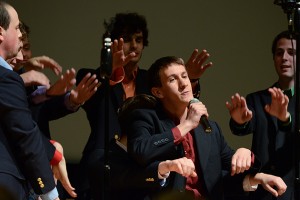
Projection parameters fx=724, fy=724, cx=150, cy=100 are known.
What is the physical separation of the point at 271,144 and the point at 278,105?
306 mm

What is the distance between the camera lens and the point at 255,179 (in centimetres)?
319

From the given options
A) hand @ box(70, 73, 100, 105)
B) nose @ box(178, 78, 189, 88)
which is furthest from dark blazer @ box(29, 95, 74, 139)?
nose @ box(178, 78, 189, 88)

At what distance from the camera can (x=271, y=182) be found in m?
3.17

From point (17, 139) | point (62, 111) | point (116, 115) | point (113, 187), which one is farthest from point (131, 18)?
point (17, 139)

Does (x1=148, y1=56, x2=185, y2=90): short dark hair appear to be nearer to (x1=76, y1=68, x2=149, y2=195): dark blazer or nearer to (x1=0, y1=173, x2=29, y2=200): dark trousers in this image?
(x1=76, y1=68, x2=149, y2=195): dark blazer

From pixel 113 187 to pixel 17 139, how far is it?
0.67 metres

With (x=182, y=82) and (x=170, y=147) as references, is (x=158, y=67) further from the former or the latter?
(x=170, y=147)

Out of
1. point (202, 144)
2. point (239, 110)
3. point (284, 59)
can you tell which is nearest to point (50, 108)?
point (202, 144)

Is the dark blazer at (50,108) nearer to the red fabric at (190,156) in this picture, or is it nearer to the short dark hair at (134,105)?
the short dark hair at (134,105)

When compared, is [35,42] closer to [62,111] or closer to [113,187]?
[62,111]

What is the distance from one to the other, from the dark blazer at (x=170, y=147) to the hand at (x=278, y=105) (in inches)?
13.3

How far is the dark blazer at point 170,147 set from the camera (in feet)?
10.0

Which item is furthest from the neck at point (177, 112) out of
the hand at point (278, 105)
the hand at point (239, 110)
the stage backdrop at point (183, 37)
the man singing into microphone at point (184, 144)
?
the stage backdrop at point (183, 37)

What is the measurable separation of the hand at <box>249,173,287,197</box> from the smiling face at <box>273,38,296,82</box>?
814mm
